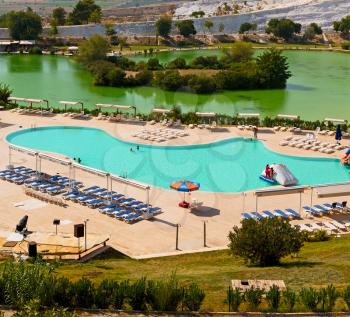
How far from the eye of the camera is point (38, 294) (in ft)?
39.2

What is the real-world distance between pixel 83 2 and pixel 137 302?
88.6 metres

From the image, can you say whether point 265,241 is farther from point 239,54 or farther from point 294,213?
point 239,54

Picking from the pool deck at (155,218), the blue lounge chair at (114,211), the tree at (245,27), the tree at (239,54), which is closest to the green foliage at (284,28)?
the tree at (245,27)

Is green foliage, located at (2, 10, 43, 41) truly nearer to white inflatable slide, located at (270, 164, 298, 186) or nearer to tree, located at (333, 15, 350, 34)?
tree, located at (333, 15, 350, 34)

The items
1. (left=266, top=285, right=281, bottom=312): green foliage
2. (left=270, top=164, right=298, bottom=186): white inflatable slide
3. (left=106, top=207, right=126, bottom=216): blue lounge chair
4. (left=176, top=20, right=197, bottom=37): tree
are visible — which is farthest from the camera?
(left=176, top=20, right=197, bottom=37): tree

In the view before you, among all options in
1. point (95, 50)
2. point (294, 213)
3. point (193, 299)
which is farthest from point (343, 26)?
point (193, 299)

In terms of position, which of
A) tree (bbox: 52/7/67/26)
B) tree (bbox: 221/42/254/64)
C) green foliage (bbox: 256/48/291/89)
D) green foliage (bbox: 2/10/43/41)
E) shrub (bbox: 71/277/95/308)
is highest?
tree (bbox: 52/7/67/26)

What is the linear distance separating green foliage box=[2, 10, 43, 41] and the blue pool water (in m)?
49.8

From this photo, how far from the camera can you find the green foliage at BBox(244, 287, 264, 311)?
12055mm

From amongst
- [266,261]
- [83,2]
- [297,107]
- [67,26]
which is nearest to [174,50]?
[67,26]

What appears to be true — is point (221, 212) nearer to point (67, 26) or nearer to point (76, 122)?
point (76, 122)

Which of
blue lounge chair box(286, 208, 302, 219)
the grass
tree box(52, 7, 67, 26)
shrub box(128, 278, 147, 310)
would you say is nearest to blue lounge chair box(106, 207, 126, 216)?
the grass

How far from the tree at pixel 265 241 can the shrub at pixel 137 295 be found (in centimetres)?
413

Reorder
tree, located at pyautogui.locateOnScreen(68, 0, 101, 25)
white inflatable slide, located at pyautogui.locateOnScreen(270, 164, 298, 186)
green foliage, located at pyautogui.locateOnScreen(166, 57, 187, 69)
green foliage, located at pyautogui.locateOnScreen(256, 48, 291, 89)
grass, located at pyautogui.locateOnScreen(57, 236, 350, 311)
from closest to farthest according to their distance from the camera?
grass, located at pyautogui.locateOnScreen(57, 236, 350, 311)
white inflatable slide, located at pyautogui.locateOnScreen(270, 164, 298, 186)
green foliage, located at pyautogui.locateOnScreen(256, 48, 291, 89)
green foliage, located at pyautogui.locateOnScreen(166, 57, 187, 69)
tree, located at pyautogui.locateOnScreen(68, 0, 101, 25)
